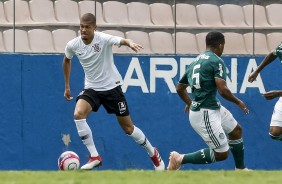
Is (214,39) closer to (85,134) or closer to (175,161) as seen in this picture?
(175,161)

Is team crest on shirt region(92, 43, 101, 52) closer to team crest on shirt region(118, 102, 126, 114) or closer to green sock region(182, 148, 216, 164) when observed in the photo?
team crest on shirt region(118, 102, 126, 114)

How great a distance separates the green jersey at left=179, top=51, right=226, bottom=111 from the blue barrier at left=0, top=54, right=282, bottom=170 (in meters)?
3.66

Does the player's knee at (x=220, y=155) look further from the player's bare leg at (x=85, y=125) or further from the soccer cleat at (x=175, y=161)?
the player's bare leg at (x=85, y=125)

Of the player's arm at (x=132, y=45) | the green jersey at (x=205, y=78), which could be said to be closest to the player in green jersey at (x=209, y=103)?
the green jersey at (x=205, y=78)

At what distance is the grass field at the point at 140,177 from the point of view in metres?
10.3

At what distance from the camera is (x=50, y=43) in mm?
17359

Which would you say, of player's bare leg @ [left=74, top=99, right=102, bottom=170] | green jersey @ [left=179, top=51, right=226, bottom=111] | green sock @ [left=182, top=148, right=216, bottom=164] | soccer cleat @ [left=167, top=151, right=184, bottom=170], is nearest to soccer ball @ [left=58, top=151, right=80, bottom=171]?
player's bare leg @ [left=74, top=99, right=102, bottom=170]

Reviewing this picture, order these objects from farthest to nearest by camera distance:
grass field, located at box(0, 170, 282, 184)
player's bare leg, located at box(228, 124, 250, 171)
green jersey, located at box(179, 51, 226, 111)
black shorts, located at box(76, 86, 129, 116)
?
black shorts, located at box(76, 86, 129, 116)
player's bare leg, located at box(228, 124, 250, 171)
green jersey, located at box(179, 51, 226, 111)
grass field, located at box(0, 170, 282, 184)

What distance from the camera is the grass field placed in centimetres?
Result: 1028

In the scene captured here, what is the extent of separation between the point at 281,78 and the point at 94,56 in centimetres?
396

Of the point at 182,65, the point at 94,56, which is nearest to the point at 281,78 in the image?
the point at 182,65

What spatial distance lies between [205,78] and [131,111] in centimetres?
396

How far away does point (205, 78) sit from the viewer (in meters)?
13.1

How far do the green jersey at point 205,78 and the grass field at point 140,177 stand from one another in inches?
79.2
